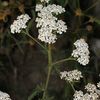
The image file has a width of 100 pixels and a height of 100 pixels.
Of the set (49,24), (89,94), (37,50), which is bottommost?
(89,94)

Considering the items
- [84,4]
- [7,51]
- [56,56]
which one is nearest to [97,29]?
[84,4]

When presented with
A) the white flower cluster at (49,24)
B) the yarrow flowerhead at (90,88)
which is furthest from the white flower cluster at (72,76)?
the white flower cluster at (49,24)

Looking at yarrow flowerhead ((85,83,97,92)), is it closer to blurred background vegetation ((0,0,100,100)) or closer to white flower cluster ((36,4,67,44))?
blurred background vegetation ((0,0,100,100))

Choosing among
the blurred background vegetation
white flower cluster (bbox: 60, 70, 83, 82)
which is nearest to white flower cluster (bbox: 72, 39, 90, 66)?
white flower cluster (bbox: 60, 70, 83, 82)

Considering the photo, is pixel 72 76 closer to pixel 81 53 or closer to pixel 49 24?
pixel 81 53

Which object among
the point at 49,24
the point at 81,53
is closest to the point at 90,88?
the point at 81,53

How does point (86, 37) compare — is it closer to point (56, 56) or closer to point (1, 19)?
point (56, 56)
